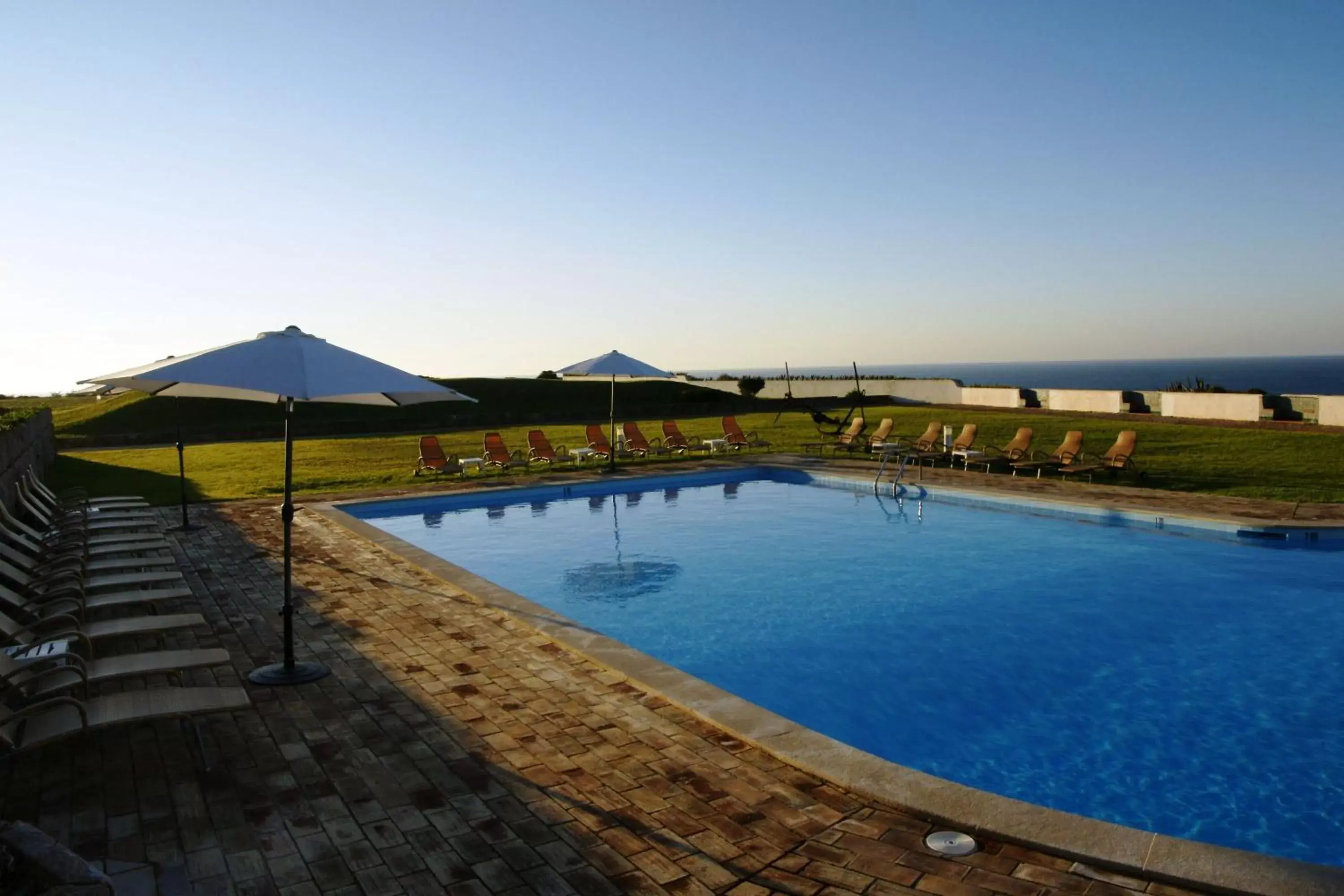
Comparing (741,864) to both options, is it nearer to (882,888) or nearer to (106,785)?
(882,888)

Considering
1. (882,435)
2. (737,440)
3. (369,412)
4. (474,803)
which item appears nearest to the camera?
(474,803)

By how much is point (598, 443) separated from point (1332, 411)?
54.7 feet

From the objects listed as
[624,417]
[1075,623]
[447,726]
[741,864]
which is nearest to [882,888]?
[741,864]

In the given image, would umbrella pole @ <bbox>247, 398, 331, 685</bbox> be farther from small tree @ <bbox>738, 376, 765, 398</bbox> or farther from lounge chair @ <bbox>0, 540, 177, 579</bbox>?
small tree @ <bbox>738, 376, 765, 398</bbox>

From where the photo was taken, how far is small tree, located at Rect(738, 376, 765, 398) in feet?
125

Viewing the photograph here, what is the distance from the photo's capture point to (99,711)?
4.63 meters

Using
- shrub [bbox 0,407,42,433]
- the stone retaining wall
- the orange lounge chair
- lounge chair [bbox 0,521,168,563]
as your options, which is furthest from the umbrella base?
the orange lounge chair

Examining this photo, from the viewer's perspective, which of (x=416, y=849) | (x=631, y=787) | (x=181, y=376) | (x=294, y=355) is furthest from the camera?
(x=294, y=355)

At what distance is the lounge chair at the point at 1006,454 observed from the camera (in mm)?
16812

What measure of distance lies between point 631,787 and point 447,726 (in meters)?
1.35

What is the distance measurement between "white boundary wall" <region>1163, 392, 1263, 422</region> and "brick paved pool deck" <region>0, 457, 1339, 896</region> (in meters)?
22.1

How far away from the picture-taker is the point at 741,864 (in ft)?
12.4

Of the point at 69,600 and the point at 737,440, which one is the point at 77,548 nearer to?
the point at 69,600

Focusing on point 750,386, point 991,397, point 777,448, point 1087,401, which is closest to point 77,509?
point 777,448
